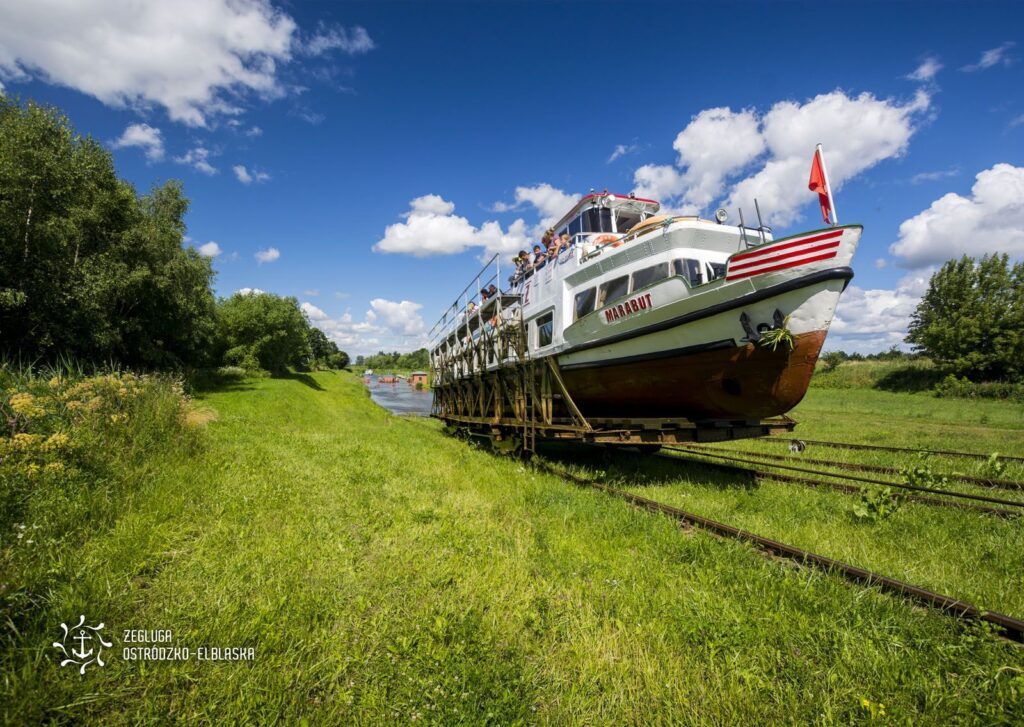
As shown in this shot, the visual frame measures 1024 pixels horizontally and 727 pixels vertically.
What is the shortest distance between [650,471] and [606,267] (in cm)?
417

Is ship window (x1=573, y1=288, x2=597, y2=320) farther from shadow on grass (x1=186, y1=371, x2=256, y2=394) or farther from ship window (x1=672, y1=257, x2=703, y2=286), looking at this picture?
shadow on grass (x1=186, y1=371, x2=256, y2=394)

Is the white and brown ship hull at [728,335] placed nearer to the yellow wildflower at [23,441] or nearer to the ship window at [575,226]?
the ship window at [575,226]

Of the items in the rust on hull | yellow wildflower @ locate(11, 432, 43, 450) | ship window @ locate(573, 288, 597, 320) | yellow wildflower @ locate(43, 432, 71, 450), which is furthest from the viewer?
ship window @ locate(573, 288, 597, 320)

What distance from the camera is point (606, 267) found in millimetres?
8078

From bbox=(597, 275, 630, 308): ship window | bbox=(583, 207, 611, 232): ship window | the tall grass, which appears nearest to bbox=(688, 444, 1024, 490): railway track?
bbox=(597, 275, 630, 308): ship window

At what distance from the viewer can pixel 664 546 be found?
457 cm

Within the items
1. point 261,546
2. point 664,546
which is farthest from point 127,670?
point 664,546

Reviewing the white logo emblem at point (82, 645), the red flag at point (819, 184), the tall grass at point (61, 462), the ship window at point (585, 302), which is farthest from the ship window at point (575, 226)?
the white logo emblem at point (82, 645)

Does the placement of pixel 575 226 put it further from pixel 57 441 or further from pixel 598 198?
pixel 57 441

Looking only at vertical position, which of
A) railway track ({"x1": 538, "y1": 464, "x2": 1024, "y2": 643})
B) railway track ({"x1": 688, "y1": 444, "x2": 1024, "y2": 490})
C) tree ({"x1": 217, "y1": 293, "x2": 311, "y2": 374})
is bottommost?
railway track ({"x1": 688, "y1": 444, "x2": 1024, "y2": 490})

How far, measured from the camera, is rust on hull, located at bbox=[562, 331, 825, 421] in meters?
6.16

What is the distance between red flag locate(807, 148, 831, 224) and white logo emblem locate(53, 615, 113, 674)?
28.1ft

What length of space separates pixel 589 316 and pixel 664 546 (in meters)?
4.45

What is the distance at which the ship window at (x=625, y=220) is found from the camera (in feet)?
34.3
